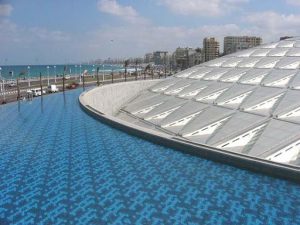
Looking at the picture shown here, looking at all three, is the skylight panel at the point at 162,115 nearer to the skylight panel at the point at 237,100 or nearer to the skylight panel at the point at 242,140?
the skylight panel at the point at 237,100

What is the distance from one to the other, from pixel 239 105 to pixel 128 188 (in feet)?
30.3

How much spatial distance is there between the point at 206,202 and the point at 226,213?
0.87 meters

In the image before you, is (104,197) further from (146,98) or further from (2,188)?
(146,98)

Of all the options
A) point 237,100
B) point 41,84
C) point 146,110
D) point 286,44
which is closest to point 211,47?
point 41,84

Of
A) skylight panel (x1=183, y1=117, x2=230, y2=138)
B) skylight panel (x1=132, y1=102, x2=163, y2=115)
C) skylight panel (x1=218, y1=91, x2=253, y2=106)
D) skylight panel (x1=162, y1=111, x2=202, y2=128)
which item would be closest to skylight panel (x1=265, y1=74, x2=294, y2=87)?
skylight panel (x1=218, y1=91, x2=253, y2=106)

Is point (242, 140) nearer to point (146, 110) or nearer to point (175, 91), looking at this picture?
point (146, 110)

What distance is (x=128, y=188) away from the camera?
1226cm

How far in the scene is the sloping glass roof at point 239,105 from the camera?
15.1 metres

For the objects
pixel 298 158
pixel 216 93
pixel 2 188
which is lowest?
pixel 2 188

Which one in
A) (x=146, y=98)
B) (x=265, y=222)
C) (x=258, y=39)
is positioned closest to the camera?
(x=265, y=222)

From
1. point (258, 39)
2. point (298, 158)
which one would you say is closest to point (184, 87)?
point (298, 158)

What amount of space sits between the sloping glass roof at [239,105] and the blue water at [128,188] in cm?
210

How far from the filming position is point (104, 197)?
38.0 feet

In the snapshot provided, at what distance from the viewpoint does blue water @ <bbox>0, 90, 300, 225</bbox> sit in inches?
405
